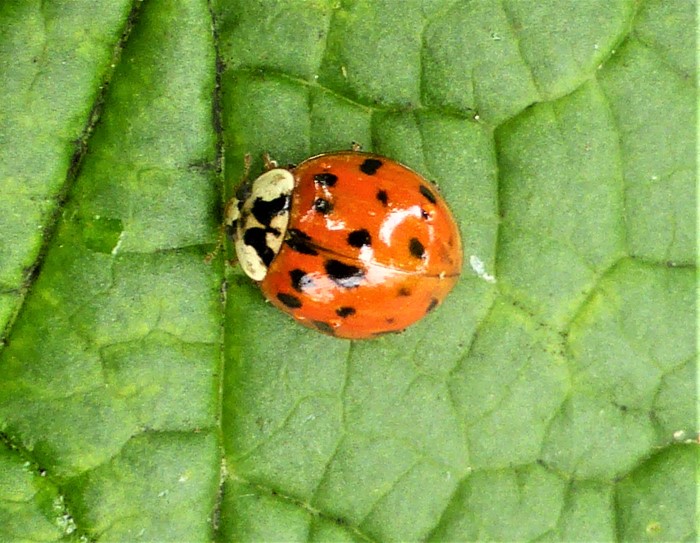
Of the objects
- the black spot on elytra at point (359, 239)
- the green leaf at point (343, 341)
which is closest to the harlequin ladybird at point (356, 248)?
the black spot on elytra at point (359, 239)

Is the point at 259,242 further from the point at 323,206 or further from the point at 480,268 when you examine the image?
the point at 480,268

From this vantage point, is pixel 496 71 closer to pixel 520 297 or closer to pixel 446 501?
pixel 520 297

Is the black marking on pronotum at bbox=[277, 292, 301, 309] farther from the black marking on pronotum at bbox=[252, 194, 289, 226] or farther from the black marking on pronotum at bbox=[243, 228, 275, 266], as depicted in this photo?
the black marking on pronotum at bbox=[252, 194, 289, 226]

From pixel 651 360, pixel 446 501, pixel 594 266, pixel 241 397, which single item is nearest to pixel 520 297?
pixel 594 266

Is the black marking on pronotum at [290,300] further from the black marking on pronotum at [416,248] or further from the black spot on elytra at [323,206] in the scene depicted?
the black marking on pronotum at [416,248]

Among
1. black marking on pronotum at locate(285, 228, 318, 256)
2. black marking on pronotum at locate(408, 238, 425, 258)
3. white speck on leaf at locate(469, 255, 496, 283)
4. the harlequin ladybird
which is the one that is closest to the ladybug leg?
the harlequin ladybird

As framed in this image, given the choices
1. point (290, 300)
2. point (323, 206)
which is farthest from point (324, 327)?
point (323, 206)
